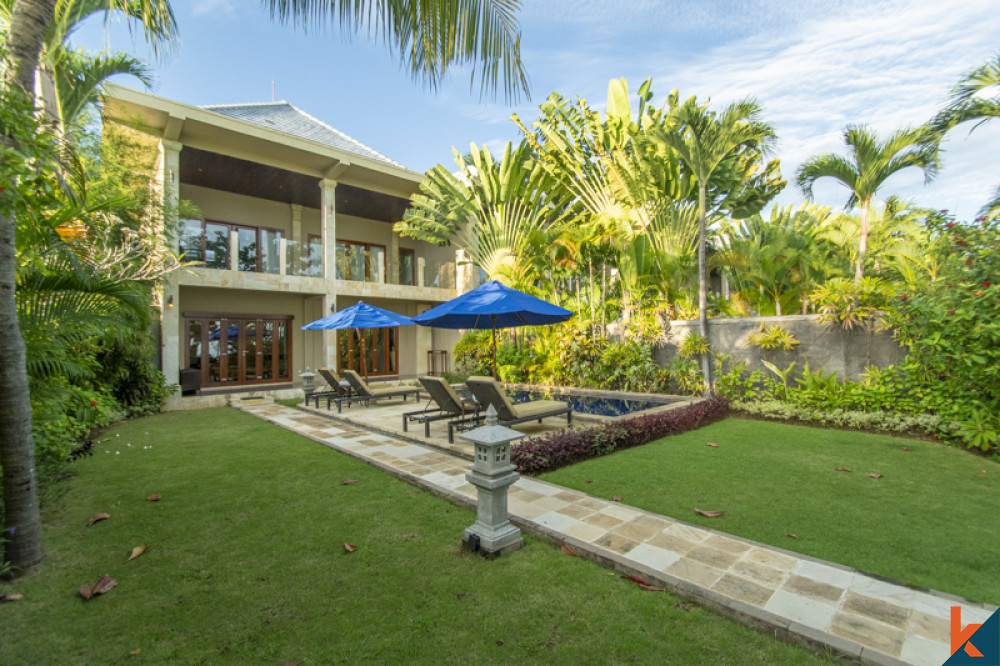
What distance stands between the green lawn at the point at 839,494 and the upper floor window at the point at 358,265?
12476 mm

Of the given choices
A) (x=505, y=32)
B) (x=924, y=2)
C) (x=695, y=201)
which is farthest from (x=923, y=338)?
(x=505, y=32)

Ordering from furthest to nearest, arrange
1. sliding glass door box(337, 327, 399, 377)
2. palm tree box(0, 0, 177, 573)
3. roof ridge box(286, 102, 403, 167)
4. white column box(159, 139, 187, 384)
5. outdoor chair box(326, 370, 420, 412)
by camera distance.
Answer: roof ridge box(286, 102, 403, 167) → sliding glass door box(337, 327, 399, 377) → white column box(159, 139, 187, 384) → outdoor chair box(326, 370, 420, 412) → palm tree box(0, 0, 177, 573)

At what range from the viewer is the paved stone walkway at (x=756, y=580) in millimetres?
2365

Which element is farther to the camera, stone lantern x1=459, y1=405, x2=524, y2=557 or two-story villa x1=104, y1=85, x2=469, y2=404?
two-story villa x1=104, y1=85, x2=469, y2=404

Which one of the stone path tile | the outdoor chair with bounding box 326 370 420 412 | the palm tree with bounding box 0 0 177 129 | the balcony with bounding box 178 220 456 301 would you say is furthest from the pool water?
the palm tree with bounding box 0 0 177 129

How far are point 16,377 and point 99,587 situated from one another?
4.72ft

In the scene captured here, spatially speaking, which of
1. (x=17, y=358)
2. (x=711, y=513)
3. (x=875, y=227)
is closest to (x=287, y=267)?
(x=17, y=358)

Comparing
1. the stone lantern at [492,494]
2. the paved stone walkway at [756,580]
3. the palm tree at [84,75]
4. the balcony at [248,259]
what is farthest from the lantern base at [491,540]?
the balcony at [248,259]

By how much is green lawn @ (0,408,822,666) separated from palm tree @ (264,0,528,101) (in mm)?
3222

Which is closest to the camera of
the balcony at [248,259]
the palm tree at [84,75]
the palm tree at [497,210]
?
the palm tree at [84,75]

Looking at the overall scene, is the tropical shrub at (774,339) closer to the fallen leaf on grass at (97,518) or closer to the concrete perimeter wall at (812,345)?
the concrete perimeter wall at (812,345)

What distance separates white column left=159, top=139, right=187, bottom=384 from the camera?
38.8ft

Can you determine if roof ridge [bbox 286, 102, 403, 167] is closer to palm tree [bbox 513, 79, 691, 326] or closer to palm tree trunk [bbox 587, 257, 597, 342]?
palm tree [bbox 513, 79, 691, 326]

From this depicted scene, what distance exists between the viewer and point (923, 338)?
6.73 meters
